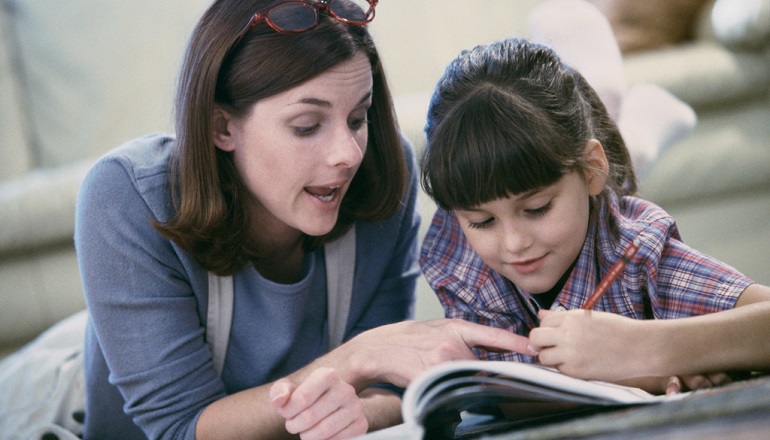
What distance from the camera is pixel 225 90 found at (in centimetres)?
107

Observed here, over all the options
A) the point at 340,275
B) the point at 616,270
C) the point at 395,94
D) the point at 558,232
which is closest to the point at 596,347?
the point at 616,270

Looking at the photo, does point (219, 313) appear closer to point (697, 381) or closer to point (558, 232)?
point (558, 232)

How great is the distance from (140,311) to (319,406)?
0.35 meters

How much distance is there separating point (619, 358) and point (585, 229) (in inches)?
9.8

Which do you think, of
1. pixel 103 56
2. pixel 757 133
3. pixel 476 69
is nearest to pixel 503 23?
pixel 757 133

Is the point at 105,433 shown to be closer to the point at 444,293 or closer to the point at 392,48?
the point at 444,293

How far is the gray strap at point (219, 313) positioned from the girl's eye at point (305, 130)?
0.79 feet

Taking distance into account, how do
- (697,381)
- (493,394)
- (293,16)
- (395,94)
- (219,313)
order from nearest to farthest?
(493,394) < (697,381) < (293,16) < (219,313) < (395,94)

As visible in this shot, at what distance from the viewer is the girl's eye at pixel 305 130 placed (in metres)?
1.04

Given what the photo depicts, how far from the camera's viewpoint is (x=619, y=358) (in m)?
0.79

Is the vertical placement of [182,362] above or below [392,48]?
below

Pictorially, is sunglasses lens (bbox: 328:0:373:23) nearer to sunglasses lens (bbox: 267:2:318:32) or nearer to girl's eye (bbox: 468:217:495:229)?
sunglasses lens (bbox: 267:2:318:32)

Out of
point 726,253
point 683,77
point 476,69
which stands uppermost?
point 476,69

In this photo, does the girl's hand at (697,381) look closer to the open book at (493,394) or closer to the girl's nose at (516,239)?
the open book at (493,394)
